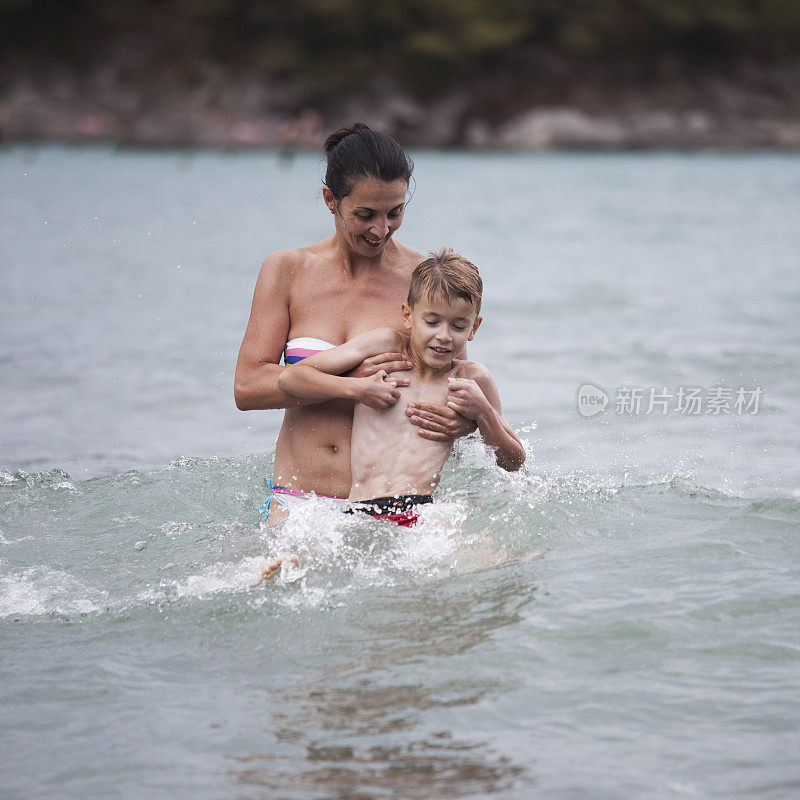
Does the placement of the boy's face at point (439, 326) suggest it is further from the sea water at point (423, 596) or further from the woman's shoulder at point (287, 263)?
the sea water at point (423, 596)

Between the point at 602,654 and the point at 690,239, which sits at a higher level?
the point at 690,239

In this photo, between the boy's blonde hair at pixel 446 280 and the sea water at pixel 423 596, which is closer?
the sea water at pixel 423 596

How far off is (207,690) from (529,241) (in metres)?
19.2

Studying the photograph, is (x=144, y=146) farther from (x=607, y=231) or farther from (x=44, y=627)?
(x=44, y=627)

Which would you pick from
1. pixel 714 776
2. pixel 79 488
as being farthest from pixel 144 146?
pixel 714 776

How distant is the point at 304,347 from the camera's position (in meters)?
4.62

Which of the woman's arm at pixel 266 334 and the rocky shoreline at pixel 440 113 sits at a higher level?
the rocky shoreline at pixel 440 113

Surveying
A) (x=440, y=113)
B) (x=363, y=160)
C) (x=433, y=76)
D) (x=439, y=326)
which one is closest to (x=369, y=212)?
(x=363, y=160)

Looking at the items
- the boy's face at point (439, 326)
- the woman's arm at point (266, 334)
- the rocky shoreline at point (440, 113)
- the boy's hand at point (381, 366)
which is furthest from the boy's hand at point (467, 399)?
the rocky shoreline at point (440, 113)

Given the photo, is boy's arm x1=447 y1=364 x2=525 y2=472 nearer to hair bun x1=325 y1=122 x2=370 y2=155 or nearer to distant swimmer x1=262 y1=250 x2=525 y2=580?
distant swimmer x1=262 y1=250 x2=525 y2=580

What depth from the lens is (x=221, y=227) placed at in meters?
24.2

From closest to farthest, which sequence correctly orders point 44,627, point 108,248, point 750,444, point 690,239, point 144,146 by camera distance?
point 44,627 < point 750,444 < point 108,248 < point 690,239 < point 144,146

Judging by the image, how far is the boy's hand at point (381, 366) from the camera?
453 cm

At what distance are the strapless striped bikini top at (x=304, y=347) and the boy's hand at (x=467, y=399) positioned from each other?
544 mm
